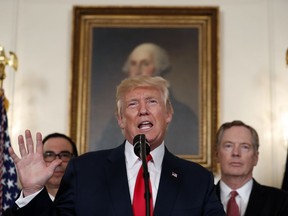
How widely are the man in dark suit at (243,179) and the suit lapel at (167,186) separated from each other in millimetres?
Answer: 1238

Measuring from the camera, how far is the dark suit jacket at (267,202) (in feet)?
12.3

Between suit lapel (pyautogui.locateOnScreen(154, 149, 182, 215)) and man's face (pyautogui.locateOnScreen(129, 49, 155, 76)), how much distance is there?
2.97 m

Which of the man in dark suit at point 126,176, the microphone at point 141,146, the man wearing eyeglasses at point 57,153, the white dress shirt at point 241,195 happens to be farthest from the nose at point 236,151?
the microphone at point 141,146

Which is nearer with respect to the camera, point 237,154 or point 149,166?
point 149,166

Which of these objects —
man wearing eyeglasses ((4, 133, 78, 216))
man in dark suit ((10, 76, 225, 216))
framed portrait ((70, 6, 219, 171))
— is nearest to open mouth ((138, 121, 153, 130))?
man in dark suit ((10, 76, 225, 216))

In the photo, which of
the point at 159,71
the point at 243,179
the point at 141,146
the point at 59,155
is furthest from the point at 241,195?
the point at 159,71

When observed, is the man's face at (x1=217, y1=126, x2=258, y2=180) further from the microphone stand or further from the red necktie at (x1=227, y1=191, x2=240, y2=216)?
the microphone stand

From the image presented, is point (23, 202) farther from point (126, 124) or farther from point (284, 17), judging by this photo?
point (284, 17)

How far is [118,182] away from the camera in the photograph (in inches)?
104

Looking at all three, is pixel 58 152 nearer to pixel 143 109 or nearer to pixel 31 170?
pixel 143 109

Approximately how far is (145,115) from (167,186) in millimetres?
411

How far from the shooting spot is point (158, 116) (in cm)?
284

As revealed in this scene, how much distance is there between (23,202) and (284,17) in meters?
4.28

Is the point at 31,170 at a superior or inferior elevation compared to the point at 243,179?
superior
